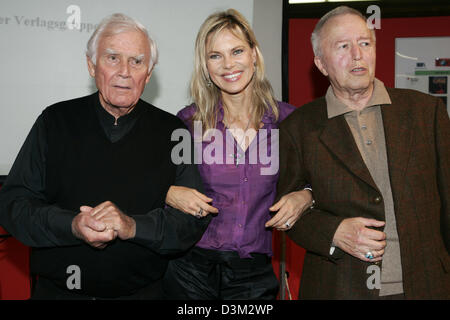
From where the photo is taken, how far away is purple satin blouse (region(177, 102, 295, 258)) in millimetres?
1864

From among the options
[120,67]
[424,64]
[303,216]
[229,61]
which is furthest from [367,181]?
[424,64]

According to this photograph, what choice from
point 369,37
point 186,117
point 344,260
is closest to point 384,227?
point 344,260

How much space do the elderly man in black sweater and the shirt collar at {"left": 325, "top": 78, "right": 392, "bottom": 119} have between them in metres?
0.71

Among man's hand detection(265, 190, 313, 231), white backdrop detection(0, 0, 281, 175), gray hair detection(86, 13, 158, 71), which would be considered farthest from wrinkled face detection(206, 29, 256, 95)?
white backdrop detection(0, 0, 281, 175)

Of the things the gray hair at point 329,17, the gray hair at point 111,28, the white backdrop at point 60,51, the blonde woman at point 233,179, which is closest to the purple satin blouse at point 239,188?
the blonde woman at point 233,179

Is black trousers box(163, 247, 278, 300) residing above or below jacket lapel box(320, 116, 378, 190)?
below

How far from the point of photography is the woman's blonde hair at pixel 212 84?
1.94 m

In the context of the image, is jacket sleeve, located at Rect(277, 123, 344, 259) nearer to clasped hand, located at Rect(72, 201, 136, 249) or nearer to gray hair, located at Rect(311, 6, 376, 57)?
gray hair, located at Rect(311, 6, 376, 57)

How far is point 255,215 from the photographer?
189 centimetres

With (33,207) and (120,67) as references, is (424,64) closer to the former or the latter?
(120,67)

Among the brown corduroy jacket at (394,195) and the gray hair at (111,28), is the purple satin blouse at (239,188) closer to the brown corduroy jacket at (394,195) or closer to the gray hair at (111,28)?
the brown corduroy jacket at (394,195)

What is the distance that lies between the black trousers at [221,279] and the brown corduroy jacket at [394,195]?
216 mm
